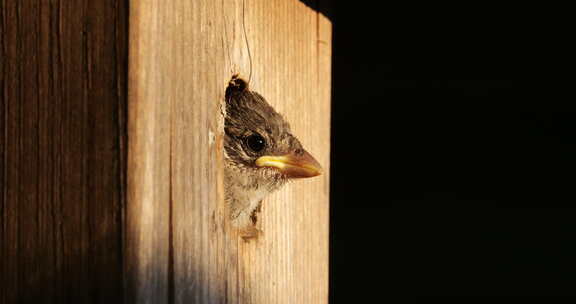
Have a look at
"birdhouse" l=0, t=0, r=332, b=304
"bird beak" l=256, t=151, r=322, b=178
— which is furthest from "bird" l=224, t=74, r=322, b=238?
"birdhouse" l=0, t=0, r=332, b=304

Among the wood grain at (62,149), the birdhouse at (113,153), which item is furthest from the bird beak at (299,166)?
the wood grain at (62,149)

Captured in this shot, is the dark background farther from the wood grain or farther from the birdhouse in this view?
the wood grain

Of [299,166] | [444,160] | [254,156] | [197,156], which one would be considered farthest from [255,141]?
[444,160]

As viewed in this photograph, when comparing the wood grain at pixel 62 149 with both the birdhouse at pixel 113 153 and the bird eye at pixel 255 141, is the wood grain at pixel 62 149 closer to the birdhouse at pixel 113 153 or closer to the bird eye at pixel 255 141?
the birdhouse at pixel 113 153

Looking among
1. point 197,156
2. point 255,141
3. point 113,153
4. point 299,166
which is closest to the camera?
point 113,153

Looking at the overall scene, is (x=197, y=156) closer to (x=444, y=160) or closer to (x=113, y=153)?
(x=113, y=153)

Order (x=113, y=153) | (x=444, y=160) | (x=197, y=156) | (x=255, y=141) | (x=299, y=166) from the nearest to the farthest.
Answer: (x=113, y=153) → (x=197, y=156) → (x=299, y=166) → (x=255, y=141) → (x=444, y=160)
